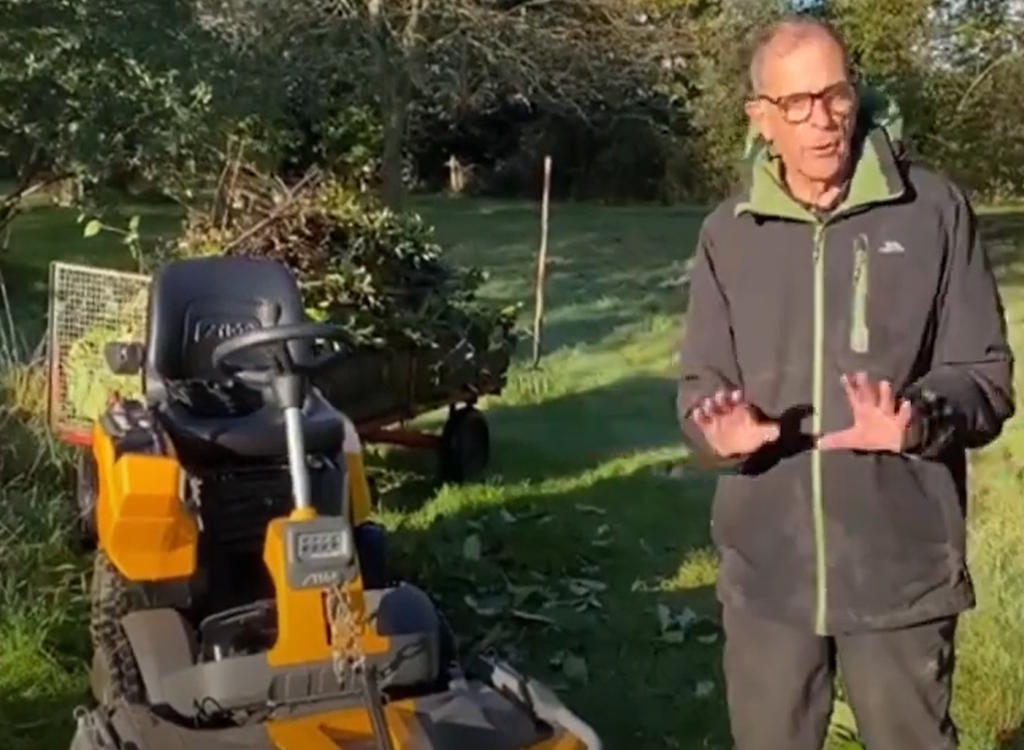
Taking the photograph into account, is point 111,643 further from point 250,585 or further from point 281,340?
point 281,340

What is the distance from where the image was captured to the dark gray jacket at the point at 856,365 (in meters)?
2.65

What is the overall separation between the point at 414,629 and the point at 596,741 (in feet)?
1.57

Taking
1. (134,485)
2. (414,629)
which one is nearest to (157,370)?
(134,485)

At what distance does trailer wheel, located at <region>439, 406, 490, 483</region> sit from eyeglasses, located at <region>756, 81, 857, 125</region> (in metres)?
4.62

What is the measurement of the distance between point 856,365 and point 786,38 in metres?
0.52

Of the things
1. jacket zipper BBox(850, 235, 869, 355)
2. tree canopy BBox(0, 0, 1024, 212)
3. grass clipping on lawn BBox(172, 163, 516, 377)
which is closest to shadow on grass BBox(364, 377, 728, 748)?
grass clipping on lawn BBox(172, 163, 516, 377)

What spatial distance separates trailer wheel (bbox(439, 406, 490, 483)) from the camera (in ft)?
23.5

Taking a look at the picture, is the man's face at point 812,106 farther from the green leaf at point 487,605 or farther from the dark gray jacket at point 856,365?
the green leaf at point 487,605

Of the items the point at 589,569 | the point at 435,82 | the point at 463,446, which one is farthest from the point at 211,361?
the point at 435,82

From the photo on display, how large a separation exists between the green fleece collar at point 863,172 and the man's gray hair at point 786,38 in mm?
109

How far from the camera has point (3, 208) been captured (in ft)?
29.8

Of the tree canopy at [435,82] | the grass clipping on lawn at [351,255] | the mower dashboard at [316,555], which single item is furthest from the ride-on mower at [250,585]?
the tree canopy at [435,82]

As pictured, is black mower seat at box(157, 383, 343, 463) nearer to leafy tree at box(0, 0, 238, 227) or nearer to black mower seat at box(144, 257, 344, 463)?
black mower seat at box(144, 257, 344, 463)

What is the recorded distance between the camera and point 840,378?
2.70 metres
